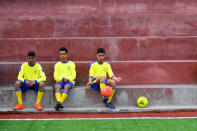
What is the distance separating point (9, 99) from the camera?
18.9ft

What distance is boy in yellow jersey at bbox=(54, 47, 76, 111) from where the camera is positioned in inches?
215

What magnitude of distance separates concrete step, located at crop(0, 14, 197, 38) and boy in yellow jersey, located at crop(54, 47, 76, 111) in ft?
5.79

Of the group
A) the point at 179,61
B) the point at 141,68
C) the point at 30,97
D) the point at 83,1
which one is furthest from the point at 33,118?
the point at 83,1

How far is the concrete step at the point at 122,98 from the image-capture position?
18.8 ft

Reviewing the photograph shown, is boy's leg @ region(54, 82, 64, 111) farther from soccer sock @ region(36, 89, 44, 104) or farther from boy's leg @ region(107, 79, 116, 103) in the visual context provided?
boy's leg @ region(107, 79, 116, 103)

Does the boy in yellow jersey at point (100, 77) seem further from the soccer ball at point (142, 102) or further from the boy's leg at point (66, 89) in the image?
the soccer ball at point (142, 102)

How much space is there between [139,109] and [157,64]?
1.57 metres

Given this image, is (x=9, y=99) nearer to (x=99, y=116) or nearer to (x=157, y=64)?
(x=99, y=116)

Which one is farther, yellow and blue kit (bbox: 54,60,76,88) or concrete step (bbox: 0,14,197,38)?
concrete step (bbox: 0,14,197,38)

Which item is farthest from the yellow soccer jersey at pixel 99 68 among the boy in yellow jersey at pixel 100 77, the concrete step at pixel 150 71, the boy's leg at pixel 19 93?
the boy's leg at pixel 19 93

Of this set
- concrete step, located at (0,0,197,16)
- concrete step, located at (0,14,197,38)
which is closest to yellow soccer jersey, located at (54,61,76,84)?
concrete step, located at (0,14,197,38)

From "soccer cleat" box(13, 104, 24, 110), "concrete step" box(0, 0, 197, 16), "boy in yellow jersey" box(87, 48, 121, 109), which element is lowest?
"soccer cleat" box(13, 104, 24, 110)

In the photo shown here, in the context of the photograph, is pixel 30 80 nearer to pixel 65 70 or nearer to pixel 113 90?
pixel 65 70

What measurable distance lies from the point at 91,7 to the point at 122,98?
3671 millimetres
